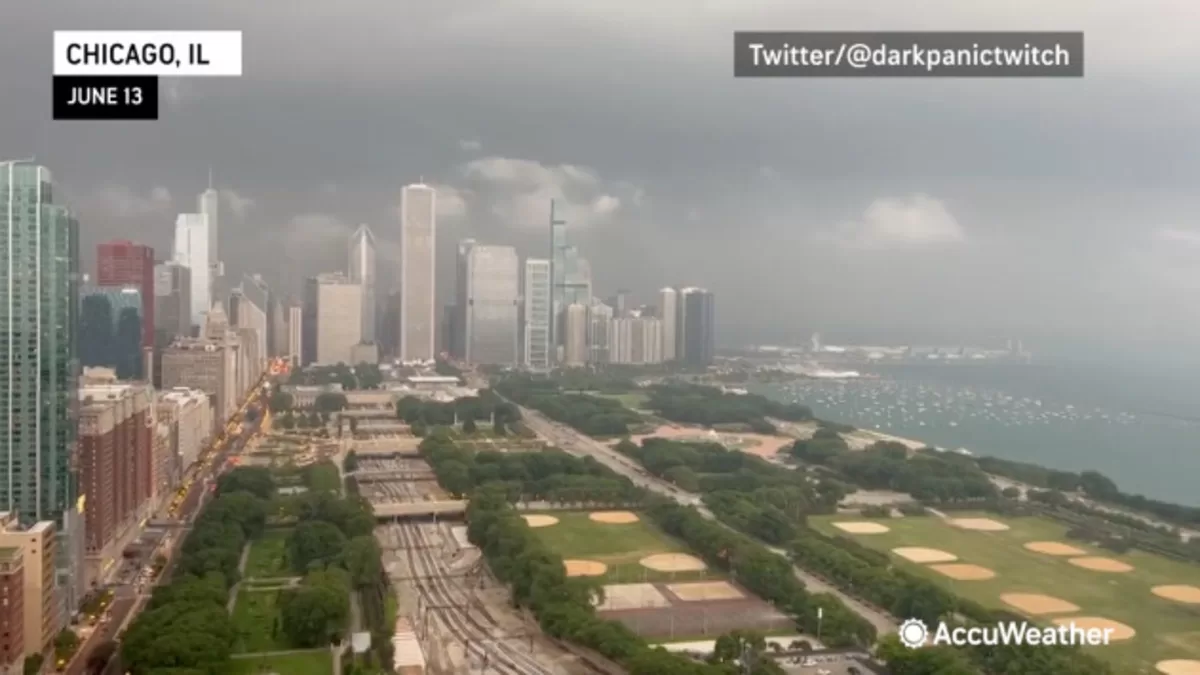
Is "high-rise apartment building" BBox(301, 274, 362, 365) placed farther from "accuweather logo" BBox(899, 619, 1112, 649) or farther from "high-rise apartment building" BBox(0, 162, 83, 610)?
"accuweather logo" BBox(899, 619, 1112, 649)

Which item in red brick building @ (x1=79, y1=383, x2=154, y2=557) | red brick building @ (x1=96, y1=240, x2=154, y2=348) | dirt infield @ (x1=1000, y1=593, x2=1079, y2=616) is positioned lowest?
dirt infield @ (x1=1000, y1=593, x2=1079, y2=616)

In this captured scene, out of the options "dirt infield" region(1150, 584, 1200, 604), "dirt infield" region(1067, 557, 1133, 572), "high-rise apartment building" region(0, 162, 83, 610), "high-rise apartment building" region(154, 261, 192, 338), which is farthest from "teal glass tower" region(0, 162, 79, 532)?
"dirt infield" region(1150, 584, 1200, 604)

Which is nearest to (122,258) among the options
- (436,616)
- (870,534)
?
(436,616)

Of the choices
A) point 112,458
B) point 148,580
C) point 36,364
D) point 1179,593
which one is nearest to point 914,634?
point 1179,593

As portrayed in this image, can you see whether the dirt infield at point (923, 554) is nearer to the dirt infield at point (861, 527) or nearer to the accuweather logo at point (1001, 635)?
the dirt infield at point (861, 527)

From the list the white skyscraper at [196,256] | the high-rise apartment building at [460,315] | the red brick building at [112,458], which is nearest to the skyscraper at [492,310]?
the high-rise apartment building at [460,315]
